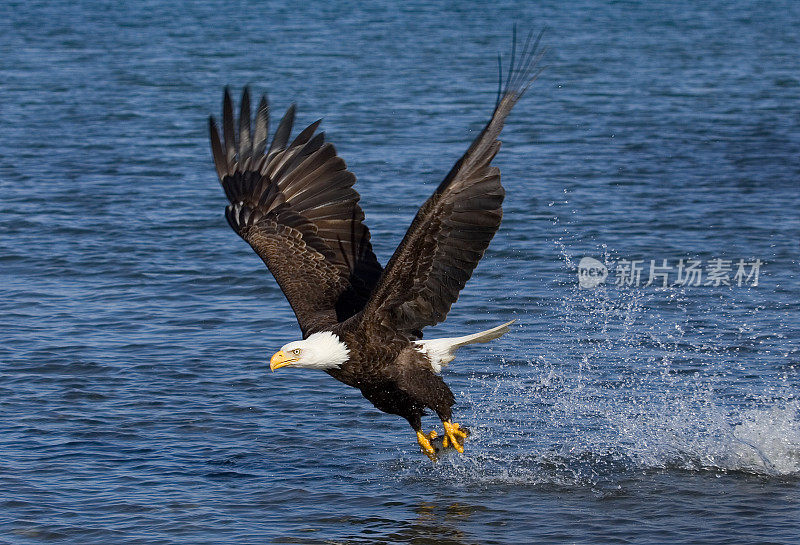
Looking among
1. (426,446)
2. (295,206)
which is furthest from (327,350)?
(295,206)

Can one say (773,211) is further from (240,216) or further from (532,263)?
(240,216)

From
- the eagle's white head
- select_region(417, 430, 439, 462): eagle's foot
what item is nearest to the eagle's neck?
the eagle's white head

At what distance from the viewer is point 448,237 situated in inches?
243

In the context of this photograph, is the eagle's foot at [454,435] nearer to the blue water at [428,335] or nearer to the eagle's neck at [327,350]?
the blue water at [428,335]

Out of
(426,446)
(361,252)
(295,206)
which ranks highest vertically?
(295,206)

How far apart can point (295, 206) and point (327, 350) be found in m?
1.52

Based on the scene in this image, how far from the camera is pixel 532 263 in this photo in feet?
36.2

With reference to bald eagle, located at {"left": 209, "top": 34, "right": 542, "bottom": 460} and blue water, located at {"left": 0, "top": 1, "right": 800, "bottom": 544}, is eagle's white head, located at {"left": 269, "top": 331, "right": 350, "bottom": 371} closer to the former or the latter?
bald eagle, located at {"left": 209, "top": 34, "right": 542, "bottom": 460}

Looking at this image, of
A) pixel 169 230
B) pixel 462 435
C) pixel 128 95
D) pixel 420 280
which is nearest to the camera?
pixel 420 280

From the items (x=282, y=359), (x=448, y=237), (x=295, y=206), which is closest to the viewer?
(x=448, y=237)

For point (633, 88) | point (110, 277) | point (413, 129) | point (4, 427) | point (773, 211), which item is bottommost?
point (4, 427)

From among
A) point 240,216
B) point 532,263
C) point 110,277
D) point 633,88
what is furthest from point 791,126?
point 240,216

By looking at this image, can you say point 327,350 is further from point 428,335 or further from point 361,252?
point 428,335

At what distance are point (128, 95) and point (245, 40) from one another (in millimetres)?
7974
